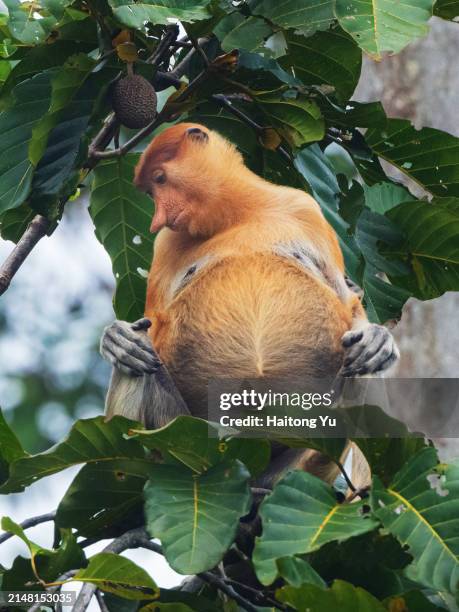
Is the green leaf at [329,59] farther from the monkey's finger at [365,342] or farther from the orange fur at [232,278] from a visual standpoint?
the monkey's finger at [365,342]

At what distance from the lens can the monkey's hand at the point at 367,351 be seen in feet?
7.59

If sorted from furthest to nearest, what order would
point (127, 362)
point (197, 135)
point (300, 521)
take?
1. point (197, 135)
2. point (127, 362)
3. point (300, 521)

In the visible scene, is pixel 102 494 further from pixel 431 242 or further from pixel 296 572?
pixel 431 242

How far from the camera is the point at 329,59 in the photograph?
2.69 m

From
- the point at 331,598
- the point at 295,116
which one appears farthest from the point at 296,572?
the point at 295,116

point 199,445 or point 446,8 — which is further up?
point 446,8

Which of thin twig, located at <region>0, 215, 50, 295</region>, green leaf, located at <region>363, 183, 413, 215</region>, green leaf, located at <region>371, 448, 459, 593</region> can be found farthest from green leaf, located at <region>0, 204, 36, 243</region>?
green leaf, located at <region>371, 448, 459, 593</region>

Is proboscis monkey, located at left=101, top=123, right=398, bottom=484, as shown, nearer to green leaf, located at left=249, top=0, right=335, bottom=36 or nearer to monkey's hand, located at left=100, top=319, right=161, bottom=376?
monkey's hand, located at left=100, top=319, right=161, bottom=376

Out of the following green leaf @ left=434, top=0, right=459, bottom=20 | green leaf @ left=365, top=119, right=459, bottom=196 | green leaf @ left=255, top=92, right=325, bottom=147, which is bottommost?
green leaf @ left=365, top=119, right=459, bottom=196

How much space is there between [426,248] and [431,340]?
157cm

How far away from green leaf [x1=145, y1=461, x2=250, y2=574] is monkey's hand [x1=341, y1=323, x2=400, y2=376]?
35 centimetres

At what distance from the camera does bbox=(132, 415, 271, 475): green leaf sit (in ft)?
6.94

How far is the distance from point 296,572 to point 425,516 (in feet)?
1.00

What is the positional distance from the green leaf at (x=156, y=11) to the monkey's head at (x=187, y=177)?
0.85ft
